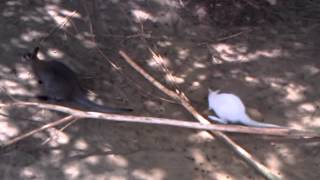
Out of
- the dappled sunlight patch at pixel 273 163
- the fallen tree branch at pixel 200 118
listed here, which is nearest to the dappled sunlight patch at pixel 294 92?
the dappled sunlight patch at pixel 273 163

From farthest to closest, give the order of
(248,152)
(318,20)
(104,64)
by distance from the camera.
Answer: (318,20), (104,64), (248,152)

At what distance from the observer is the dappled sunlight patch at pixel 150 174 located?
334cm

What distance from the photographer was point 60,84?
376 cm

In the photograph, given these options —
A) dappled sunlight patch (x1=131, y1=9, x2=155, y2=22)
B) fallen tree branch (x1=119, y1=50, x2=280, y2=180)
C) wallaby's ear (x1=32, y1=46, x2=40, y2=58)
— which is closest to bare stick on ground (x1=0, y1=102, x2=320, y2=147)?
fallen tree branch (x1=119, y1=50, x2=280, y2=180)

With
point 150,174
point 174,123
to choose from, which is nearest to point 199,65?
point 174,123

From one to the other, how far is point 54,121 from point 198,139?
1.07 metres

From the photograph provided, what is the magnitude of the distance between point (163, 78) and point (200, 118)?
622 millimetres

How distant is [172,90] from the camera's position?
13.1 feet

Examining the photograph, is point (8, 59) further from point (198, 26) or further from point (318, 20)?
point (318, 20)

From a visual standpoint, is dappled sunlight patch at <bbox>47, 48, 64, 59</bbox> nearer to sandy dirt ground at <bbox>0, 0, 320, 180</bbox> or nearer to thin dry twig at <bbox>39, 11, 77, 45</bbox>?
sandy dirt ground at <bbox>0, 0, 320, 180</bbox>

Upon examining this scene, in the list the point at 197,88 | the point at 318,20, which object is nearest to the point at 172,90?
the point at 197,88

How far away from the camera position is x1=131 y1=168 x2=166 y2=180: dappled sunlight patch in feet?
10.9

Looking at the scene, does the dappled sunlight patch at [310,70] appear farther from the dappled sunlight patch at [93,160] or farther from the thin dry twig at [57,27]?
the thin dry twig at [57,27]

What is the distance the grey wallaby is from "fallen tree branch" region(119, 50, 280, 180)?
391mm
